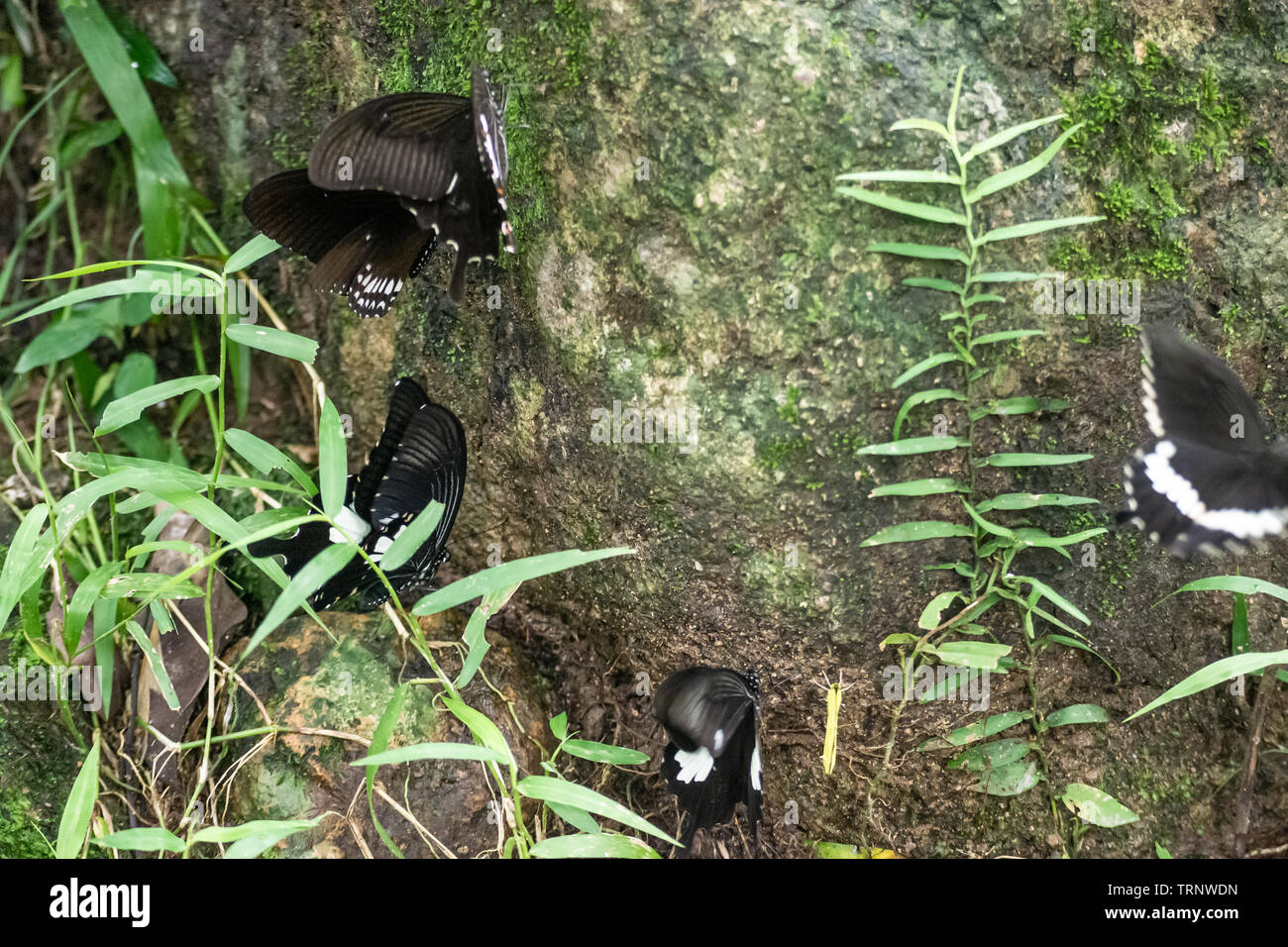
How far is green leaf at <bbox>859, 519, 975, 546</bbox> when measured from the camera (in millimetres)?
1752

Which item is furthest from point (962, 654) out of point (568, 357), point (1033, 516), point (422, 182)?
point (422, 182)

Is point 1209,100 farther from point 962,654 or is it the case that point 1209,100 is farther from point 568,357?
point 568,357

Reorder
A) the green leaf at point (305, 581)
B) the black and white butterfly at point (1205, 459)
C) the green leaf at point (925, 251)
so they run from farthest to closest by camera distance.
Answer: the green leaf at point (925, 251) < the black and white butterfly at point (1205, 459) < the green leaf at point (305, 581)

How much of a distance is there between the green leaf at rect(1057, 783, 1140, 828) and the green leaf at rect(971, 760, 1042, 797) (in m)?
0.07

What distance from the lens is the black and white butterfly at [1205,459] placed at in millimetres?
1562

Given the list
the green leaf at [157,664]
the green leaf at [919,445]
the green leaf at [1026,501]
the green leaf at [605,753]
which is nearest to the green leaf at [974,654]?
the green leaf at [1026,501]

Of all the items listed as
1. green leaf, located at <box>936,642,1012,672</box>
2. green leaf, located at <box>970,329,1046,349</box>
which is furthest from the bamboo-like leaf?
green leaf, located at <box>936,642,1012,672</box>

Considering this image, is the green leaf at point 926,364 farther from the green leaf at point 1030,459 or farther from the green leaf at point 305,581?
the green leaf at point 305,581

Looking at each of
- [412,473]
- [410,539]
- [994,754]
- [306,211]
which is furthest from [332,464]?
[994,754]

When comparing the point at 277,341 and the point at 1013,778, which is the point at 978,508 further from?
the point at 277,341

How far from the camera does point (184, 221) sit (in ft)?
7.77

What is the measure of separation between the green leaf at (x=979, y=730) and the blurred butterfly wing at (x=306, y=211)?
58.6 inches

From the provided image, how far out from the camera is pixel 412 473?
6.61 feet
